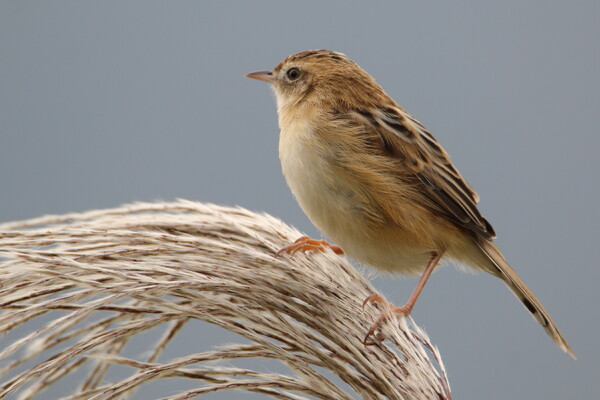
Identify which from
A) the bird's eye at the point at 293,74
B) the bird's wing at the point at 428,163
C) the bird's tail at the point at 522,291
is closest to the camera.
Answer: the bird's tail at the point at 522,291

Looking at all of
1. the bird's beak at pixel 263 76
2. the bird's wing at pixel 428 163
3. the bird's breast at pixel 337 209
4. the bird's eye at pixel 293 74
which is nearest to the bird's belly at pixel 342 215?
the bird's breast at pixel 337 209

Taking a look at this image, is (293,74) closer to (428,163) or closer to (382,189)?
(428,163)

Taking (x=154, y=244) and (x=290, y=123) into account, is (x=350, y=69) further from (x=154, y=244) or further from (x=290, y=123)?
(x=154, y=244)

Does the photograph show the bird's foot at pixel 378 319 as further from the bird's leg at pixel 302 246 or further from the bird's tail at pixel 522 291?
the bird's tail at pixel 522 291

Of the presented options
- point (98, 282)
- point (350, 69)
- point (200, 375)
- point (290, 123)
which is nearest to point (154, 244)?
point (98, 282)

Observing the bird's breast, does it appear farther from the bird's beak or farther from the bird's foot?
the bird's beak

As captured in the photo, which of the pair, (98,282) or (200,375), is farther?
(200,375)

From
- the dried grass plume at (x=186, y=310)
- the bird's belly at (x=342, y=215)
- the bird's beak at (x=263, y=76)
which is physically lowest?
the dried grass plume at (x=186, y=310)

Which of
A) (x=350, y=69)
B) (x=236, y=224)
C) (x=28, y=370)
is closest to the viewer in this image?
(x=28, y=370)
